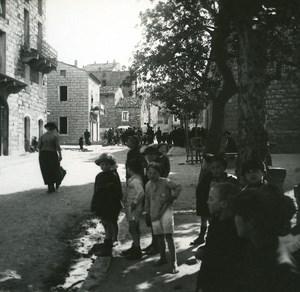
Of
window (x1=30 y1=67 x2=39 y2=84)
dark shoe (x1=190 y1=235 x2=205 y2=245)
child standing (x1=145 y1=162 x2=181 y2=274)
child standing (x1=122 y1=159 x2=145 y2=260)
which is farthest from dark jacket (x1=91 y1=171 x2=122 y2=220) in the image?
window (x1=30 y1=67 x2=39 y2=84)

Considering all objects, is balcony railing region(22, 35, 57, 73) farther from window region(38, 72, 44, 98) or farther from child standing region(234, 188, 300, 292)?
child standing region(234, 188, 300, 292)

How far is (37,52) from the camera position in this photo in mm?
25938

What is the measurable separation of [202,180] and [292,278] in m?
3.52

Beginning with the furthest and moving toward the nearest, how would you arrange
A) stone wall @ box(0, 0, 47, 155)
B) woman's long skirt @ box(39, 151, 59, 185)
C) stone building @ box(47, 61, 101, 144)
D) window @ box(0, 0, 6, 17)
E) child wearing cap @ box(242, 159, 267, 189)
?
stone building @ box(47, 61, 101, 144), stone wall @ box(0, 0, 47, 155), window @ box(0, 0, 6, 17), woman's long skirt @ box(39, 151, 59, 185), child wearing cap @ box(242, 159, 267, 189)

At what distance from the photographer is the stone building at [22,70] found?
22.8 meters

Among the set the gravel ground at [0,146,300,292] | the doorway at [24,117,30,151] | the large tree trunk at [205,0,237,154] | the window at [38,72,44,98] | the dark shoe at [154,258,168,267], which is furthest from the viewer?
the window at [38,72,44,98]

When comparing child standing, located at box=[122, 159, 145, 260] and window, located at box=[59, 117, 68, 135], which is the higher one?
window, located at box=[59, 117, 68, 135]

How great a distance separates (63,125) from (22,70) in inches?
789

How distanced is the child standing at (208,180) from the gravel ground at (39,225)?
848 mm

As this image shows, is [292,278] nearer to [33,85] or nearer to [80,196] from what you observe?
[80,196]

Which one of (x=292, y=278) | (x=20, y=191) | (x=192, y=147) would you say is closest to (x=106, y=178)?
(x=292, y=278)

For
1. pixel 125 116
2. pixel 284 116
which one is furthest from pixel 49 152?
pixel 125 116

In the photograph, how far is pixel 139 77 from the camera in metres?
15.7

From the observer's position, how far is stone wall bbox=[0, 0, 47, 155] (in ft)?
76.5
